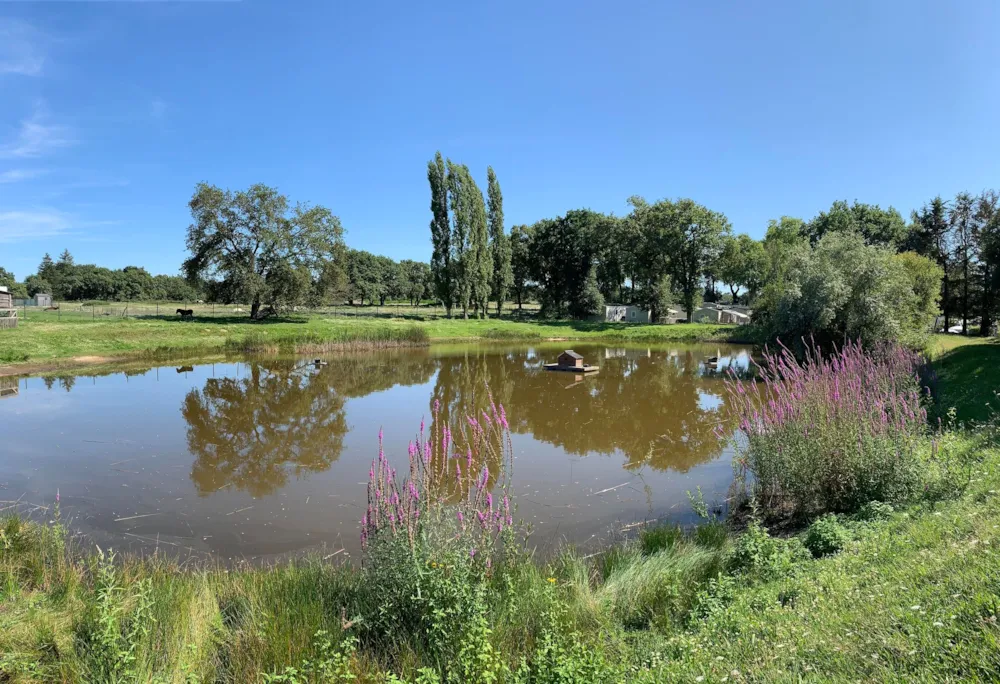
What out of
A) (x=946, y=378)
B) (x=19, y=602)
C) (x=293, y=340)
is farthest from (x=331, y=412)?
(x=293, y=340)

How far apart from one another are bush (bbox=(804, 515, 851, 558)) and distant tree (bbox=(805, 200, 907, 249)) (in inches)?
2440

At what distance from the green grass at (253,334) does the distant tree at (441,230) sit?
5239 millimetres

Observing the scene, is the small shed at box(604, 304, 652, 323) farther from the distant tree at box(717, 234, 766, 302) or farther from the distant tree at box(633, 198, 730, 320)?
the distant tree at box(717, 234, 766, 302)

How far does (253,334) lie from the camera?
1454 inches

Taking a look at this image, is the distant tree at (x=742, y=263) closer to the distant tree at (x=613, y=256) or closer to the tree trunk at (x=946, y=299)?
the distant tree at (x=613, y=256)

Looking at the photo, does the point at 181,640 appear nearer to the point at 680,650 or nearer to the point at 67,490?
the point at 680,650

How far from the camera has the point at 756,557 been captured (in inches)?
196

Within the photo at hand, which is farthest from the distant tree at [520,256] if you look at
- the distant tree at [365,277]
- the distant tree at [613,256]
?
the distant tree at [365,277]

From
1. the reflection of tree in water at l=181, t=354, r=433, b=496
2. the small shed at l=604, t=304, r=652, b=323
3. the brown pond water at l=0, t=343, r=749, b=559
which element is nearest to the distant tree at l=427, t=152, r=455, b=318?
the small shed at l=604, t=304, r=652, b=323

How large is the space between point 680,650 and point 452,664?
152cm

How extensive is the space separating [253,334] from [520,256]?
4032cm

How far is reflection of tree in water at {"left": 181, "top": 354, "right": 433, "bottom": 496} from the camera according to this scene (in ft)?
34.7

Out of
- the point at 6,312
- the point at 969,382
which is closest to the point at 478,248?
the point at 6,312

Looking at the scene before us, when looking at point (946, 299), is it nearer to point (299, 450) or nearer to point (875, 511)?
point (875, 511)
